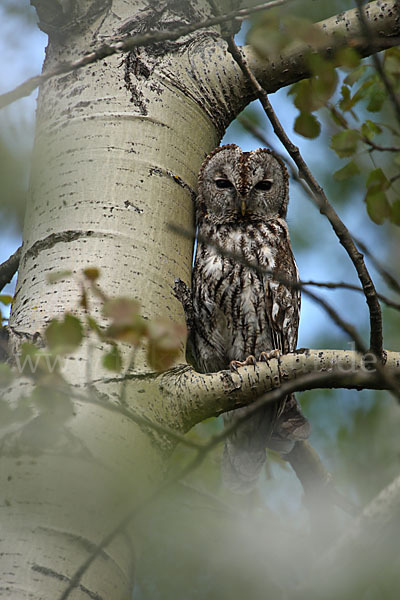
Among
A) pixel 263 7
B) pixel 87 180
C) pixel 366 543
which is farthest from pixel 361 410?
pixel 366 543

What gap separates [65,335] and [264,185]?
2425 mm

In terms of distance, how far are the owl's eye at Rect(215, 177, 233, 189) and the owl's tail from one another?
3.53 ft

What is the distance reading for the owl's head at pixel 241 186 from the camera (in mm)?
3109

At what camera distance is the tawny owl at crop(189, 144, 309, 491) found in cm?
294

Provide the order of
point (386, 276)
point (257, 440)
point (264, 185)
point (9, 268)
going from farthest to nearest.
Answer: point (264, 185) → point (257, 440) → point (9, 268) → point (386, 276)

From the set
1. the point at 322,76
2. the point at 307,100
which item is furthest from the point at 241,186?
the point at 322,76

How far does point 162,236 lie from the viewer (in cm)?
223

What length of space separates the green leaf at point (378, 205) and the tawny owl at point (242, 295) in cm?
91

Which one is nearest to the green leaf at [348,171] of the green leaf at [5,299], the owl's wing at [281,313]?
the owl's wing at [281,313]

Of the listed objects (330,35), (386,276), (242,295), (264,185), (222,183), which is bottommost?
(386,276)

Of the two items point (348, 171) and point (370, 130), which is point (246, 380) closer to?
point (348, 171)

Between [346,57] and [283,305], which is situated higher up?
[283,305]

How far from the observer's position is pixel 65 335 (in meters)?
1.16

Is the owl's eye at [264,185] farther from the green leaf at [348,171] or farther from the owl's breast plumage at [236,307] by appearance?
the green leaf at [348,171]
